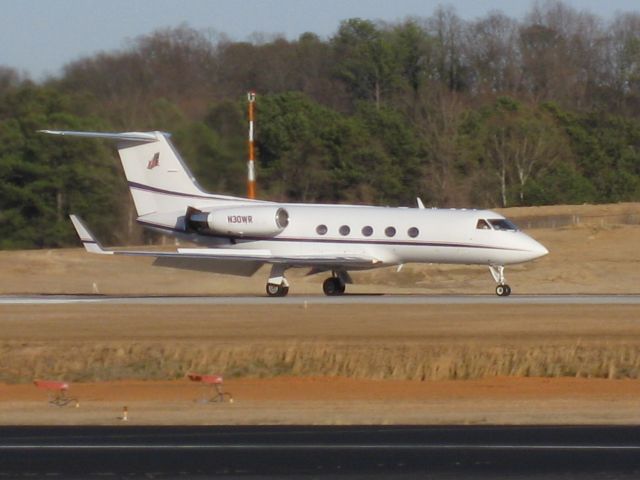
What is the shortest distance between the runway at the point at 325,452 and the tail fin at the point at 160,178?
61.8ft

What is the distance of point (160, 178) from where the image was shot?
1340 inches

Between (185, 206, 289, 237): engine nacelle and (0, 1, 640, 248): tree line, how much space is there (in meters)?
7.88

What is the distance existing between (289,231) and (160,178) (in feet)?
12.4

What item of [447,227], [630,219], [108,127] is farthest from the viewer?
[630,219]

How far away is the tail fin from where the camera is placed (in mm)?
34031

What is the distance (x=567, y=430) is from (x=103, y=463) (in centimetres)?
551

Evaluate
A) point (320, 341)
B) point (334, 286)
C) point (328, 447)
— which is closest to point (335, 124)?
point (334, 286)

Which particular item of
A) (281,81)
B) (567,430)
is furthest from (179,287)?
(281,81)

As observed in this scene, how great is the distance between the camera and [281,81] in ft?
293

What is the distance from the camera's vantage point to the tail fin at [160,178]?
34031mm

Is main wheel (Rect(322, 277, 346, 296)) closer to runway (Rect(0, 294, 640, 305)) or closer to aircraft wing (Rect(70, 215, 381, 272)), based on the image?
runway (Rect(0, 294, 640, 305))

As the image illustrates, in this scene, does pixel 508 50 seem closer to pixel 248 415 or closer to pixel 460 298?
pixel 460 298

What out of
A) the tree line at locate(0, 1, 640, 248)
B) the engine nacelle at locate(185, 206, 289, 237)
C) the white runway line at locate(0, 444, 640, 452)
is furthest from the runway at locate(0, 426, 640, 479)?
the tree line at locate(0, 1, 640, 248)

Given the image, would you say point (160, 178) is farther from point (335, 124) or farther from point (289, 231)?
point (335, 124)
